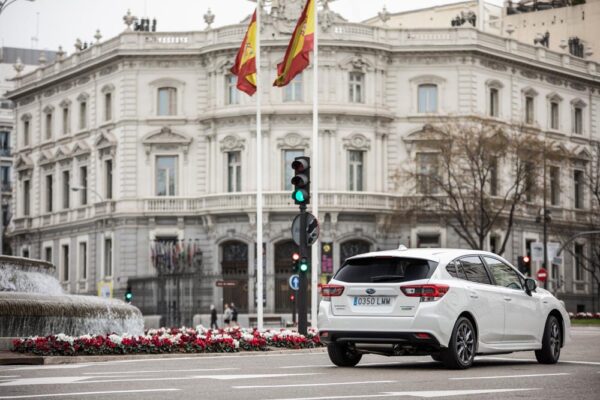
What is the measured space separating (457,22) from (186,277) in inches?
1005

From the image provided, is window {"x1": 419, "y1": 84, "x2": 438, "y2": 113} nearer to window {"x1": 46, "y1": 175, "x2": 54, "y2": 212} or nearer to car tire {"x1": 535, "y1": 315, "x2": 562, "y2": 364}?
window {"x1": 46, "y1": 175, "x2": 54, "y2": 212}

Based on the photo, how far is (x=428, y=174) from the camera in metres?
63.0

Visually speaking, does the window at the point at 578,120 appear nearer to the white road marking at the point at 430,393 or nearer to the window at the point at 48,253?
the window at the point at 48,253

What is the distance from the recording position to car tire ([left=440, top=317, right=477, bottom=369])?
1719cm

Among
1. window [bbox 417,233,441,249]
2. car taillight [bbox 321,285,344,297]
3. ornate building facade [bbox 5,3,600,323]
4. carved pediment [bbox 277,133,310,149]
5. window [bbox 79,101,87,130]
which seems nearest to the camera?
car taillight [bbox 321,285,344,297]

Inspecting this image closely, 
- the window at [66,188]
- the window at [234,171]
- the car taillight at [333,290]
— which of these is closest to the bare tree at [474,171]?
the window at [234,171]

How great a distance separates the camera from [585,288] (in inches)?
2913

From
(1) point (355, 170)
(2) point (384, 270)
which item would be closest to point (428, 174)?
(1) point (355, 170)

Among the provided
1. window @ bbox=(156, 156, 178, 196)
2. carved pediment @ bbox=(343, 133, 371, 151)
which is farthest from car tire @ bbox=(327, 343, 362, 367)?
window @ bbox=(156, 156, 178, 196)

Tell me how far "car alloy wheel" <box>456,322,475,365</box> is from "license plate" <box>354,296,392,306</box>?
100 cm

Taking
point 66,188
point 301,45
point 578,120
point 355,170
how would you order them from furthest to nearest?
point 578,120, point 66,188, point 355,170, point 301,45

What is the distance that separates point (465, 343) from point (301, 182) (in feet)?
22.5

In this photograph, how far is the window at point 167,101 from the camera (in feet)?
223

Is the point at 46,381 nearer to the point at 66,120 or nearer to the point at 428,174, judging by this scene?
the point at 428,174
